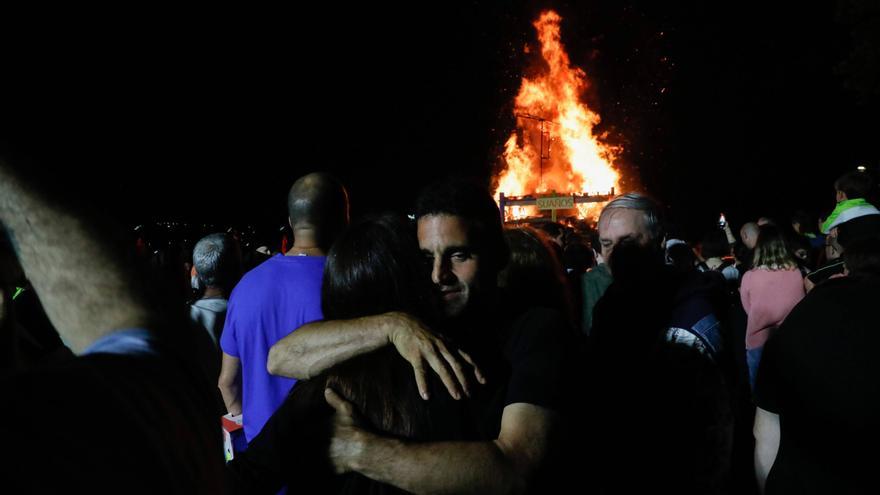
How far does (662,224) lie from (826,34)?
35.7m

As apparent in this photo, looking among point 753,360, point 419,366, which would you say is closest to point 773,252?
point 753,360

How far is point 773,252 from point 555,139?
32.7 metres

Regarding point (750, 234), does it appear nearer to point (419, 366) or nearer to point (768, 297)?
point (768, 297)

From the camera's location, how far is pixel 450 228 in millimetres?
2436

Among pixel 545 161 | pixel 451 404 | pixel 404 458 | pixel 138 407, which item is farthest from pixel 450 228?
pixel 545 161

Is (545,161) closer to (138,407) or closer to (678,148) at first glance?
(678,148)

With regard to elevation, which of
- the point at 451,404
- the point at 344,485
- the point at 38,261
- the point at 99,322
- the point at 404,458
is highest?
the point at 38,261

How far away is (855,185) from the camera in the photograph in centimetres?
498

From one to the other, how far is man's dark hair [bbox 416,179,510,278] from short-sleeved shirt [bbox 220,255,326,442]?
1.04 m

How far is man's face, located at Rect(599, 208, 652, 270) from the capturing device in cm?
364

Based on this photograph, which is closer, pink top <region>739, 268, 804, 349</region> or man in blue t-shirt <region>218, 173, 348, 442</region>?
man in blue t-shirt <region>218, 173, 348, 442</region>

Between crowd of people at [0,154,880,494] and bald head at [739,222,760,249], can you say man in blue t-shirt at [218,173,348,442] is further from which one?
bald head at [739,222,760,249]

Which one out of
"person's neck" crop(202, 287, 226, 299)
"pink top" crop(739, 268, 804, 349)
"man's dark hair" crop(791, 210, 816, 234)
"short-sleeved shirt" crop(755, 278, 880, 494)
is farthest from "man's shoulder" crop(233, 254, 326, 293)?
"man's dark hair" crop(791, 210, 816, 234)

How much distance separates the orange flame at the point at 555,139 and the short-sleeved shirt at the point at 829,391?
110 ft
